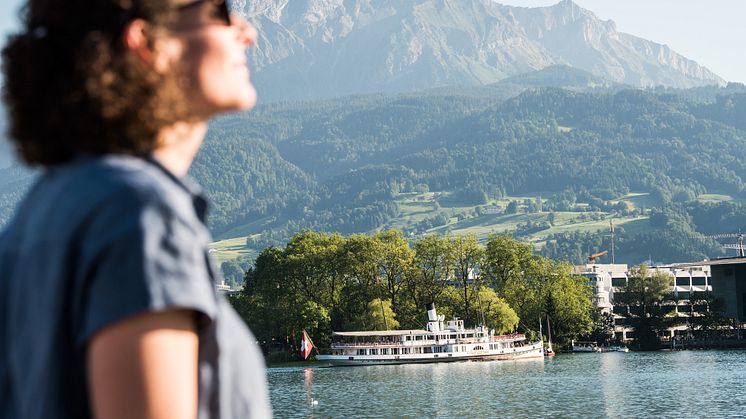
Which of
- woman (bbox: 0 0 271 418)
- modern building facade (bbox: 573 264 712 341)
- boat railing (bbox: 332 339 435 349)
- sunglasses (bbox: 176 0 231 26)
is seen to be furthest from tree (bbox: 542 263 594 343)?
woman (bbox: 0 0 271 418)

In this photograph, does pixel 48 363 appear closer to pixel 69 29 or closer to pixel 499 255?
pixel 69 29

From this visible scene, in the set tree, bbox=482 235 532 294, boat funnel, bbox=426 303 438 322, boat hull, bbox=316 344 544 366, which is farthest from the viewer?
tree, bbox=482 235 532 294

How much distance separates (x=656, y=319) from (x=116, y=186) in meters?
129

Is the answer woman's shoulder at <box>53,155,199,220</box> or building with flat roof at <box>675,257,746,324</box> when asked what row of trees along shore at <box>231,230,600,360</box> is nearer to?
building with flat roof at <box>675,257,746,324</box>

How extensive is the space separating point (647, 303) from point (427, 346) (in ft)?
116

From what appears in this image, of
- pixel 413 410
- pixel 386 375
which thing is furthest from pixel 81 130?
pixel 386 375

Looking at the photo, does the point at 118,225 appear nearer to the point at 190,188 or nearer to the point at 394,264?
the point at 190,188

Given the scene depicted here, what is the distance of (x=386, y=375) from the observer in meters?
86.1

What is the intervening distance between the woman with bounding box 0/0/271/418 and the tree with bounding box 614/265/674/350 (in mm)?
126933

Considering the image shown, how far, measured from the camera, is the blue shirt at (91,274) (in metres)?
1.73

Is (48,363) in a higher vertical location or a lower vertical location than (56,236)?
lower

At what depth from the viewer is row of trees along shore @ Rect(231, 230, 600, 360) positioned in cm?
10319

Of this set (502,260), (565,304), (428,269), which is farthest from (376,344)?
(565,304)

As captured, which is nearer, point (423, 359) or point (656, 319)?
point (423, 359)
